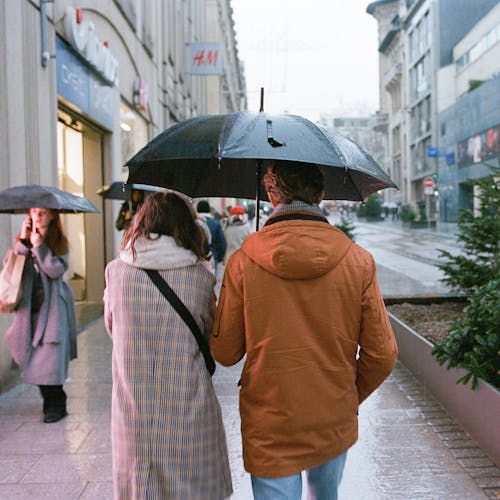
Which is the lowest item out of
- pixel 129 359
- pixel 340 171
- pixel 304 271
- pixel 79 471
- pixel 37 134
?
pixel 79 471

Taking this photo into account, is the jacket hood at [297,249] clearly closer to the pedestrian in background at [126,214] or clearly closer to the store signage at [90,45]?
the pedestrian in background at [126,214]

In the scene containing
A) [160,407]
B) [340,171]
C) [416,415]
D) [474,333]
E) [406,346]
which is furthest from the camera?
[406,346]

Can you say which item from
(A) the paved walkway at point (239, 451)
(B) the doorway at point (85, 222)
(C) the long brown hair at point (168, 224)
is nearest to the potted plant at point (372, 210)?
Result: (B) the doorway at point (85, 222)

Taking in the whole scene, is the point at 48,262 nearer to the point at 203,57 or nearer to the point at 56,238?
the point at 56,238

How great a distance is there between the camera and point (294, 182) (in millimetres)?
2430

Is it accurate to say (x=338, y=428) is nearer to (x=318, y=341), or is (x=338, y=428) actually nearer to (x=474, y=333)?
(x=318, y=341)

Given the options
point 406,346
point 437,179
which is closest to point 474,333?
point 406,346

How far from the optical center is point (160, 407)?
2461 millimetres

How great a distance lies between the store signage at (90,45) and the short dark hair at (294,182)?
7190 mm

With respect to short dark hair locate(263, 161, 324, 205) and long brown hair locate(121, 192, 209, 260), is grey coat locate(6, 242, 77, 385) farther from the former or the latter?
short dark hair locate(263, 161, 324, 205)

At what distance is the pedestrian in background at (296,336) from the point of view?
7.26 ft

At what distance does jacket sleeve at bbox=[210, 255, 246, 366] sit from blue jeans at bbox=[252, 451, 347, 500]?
46cm

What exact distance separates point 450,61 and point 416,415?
51298mm

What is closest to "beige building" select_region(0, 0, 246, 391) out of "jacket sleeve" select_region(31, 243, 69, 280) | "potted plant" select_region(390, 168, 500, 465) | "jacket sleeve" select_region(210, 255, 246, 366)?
"jacket sleeve" select_region(31, 243, 69, 280)
